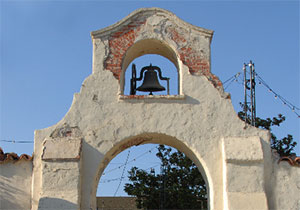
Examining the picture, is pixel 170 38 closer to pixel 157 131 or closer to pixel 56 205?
pixel 157 131

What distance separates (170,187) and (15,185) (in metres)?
15.1

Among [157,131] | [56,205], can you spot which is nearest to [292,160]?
[157,131]

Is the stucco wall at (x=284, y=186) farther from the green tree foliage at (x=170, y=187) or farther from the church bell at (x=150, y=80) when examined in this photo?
the green tree foliage at (x=170, y=187)

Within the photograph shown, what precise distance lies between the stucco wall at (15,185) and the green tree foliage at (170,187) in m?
14.4

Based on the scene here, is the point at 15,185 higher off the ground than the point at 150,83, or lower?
lower

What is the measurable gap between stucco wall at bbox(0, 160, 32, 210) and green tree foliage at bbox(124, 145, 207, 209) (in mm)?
14386

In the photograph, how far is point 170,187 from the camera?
23797mm

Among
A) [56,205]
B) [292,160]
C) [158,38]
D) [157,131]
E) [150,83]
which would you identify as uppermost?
[158,38]

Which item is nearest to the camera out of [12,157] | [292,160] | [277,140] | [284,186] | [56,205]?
[56,205]

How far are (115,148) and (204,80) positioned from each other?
7.01 feet

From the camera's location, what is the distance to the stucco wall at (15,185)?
9266mm

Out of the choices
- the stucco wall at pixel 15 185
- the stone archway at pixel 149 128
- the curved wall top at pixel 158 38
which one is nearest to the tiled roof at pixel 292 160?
the stone archway at pixel 149 128

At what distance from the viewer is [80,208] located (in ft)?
29.7

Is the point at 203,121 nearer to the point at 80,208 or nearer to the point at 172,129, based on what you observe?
the point at 172,129
